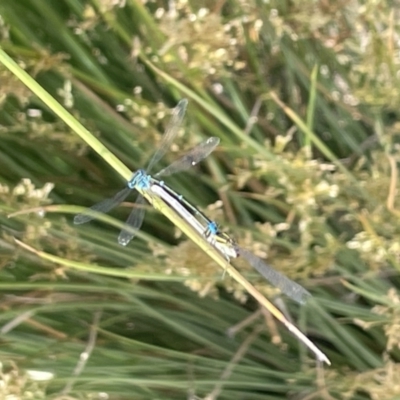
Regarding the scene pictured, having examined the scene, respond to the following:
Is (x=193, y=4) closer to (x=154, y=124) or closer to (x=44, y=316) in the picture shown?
(x=154, y=124)

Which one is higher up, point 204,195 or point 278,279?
point 204,195

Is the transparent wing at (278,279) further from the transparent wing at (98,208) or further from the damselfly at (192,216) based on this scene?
the transparent wing at (98,208)

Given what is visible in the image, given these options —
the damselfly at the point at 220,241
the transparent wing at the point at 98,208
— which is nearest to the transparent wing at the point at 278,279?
the damselfly at the point at 220,241

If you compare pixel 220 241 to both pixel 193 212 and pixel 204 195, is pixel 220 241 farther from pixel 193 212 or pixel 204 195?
pixel 204 195

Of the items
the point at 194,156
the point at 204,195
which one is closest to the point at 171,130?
the point at 194,156

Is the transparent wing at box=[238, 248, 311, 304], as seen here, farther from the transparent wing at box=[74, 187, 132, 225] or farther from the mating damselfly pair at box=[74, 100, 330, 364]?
the transparent wing at box=[74, 187, 132, 225]

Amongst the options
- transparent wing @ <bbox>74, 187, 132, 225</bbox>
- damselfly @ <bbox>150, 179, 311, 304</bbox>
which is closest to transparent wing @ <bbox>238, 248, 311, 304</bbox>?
damselfly @ <bbox>150, 179, 311, 304</bbox>
